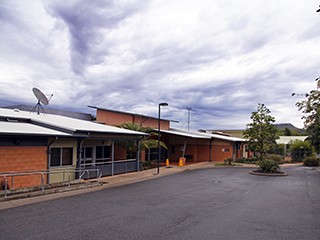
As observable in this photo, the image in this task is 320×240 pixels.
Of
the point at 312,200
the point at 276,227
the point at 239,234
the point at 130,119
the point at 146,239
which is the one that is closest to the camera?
the point at 146,239

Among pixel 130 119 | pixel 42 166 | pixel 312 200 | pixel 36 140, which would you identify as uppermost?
pixel 130 119

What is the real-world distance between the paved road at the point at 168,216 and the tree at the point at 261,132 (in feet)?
62.9

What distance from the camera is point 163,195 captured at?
12.9 metres

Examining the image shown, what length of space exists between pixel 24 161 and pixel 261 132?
26.3 meters

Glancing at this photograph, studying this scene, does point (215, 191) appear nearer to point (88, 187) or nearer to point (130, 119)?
point (88, 187)

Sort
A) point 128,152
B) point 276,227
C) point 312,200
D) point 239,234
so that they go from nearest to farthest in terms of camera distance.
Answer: point 239,234, point 276,227, point 312,200, point 128,152

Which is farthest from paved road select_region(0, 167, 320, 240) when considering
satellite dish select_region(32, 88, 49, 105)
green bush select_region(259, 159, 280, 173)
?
satellite dish select_region(32, 88, 49, 105)

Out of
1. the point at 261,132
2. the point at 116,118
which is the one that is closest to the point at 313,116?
the point at 261,132

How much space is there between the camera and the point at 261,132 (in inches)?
1284

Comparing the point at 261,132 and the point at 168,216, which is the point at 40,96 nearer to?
the point at 168,216

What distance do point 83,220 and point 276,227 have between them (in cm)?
566

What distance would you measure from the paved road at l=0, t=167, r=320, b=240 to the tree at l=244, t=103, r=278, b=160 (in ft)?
62.9

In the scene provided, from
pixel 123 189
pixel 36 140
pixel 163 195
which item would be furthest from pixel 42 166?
pixel 163 195

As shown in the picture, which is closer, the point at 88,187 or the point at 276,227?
the point at 276,227
